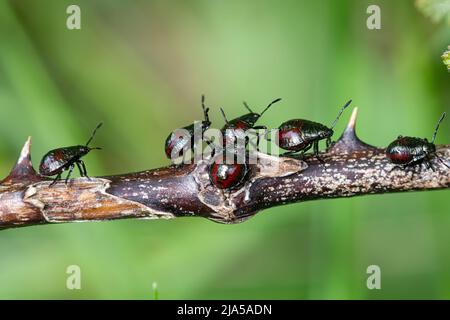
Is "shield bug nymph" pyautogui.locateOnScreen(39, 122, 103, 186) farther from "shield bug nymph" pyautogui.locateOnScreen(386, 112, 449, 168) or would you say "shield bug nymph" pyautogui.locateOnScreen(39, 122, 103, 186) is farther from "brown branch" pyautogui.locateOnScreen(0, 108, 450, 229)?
"shield bug nymph" pyautogui.locateOnScreen(386, 112, 449, 168)

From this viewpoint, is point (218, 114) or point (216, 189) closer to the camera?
point (216, 189)

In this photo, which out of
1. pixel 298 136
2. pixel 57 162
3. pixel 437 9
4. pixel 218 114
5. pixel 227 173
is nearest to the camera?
pixel 437 9

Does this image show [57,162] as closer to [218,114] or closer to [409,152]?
[409,152]

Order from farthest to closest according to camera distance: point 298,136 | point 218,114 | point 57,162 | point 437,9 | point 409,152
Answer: point 218,114, point 57,162, point 298,136, point 409,152, point 437,9

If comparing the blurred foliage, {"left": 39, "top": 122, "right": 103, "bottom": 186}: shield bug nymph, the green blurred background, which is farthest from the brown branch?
the green blurred background

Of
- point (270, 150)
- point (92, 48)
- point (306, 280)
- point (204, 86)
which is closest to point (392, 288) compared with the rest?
point (306, 280)

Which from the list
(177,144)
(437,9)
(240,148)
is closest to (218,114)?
(177,144)

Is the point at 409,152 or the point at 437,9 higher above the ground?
the point at 437,9
